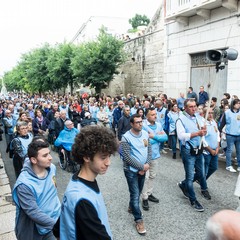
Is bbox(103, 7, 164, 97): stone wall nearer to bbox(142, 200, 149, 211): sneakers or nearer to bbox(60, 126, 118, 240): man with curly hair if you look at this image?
bbox(142, 200, 149, 211): sneakers

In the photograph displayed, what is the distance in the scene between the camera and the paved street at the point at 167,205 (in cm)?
411

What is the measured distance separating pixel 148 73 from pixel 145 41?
7.22ft

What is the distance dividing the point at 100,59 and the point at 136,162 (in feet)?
52.4

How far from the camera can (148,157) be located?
4469mm

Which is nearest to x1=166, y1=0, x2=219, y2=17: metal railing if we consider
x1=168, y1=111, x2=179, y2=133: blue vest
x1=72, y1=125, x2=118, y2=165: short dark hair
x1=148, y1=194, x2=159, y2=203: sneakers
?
x1=168, y1=111, x2=179, y2=133: blue vest

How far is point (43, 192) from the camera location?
282 centimetres

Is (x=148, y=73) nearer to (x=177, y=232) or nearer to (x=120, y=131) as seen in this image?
(x=120, y=131)

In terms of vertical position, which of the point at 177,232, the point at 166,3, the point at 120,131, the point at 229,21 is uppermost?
the point at 166,3

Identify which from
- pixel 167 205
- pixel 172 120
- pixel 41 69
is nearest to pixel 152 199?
pixel 167 205

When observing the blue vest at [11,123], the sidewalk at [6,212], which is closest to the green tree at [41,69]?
the blue vest at [11,123]

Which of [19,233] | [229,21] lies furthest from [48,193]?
[229,21]

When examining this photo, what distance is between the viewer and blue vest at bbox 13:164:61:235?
2721 mm

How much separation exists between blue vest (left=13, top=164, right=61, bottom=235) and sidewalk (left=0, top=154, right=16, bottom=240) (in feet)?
4.83

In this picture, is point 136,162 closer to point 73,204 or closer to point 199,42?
point 73,204
